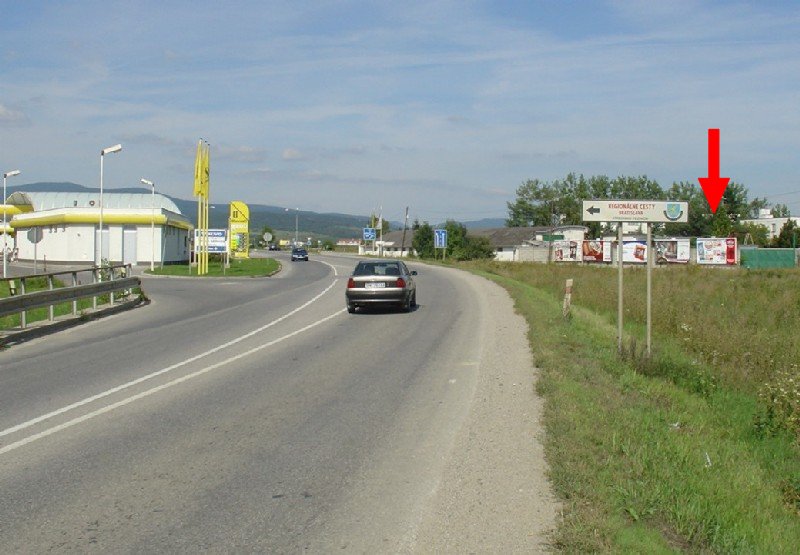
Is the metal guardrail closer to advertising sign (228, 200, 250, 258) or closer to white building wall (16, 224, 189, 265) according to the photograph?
white building wall (16, 224, 189, 265)

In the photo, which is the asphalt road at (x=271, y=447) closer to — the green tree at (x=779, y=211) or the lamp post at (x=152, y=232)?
the lamp post at (x=152, y=232)

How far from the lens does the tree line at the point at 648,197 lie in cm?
11294

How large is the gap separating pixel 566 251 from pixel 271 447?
2978 inches

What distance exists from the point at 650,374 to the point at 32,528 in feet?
32.9

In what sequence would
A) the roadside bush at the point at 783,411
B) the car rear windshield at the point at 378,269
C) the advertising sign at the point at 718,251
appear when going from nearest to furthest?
the roadside bush at the point at 783,411 → the car rear windshield at the point at 378,269 → the advertising sign at the point at 718,251

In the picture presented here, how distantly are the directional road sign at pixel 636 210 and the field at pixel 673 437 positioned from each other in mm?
2307

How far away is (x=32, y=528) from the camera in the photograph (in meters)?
5.64

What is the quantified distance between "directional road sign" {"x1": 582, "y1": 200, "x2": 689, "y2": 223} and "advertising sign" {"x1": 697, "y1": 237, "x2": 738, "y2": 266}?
184ft

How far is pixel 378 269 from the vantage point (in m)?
24.6

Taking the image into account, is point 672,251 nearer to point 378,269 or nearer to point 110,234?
point 110,234

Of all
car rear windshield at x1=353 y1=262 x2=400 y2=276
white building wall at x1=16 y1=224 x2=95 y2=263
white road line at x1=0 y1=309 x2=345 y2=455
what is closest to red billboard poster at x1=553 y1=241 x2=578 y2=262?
white building wall at x1=16 y1=224 x2=95 y2=263

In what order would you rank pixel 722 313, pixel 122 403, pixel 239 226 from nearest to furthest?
1. pixel 122 403
2. pixel 722 313
3. pixel 239 226

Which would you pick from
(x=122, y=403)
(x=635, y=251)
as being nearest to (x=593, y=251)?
(x=635, y=251)

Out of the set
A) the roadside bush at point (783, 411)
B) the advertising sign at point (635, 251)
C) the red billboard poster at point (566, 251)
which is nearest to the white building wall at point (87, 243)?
the advertising sign at point (635, 251)
